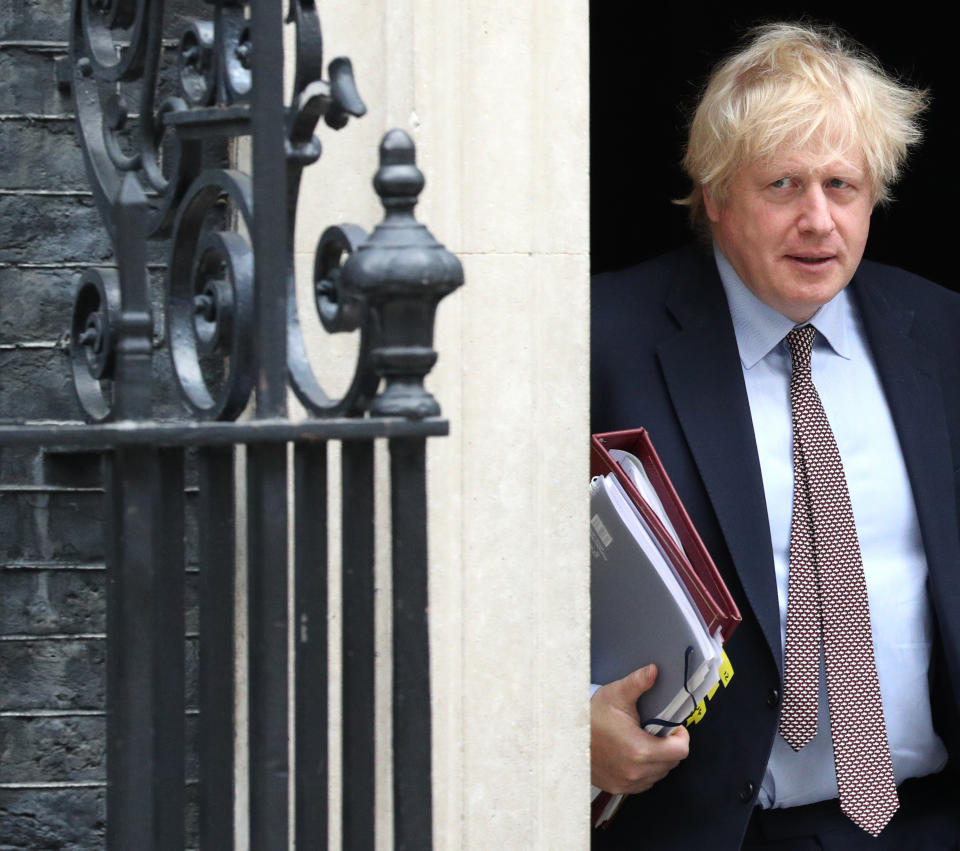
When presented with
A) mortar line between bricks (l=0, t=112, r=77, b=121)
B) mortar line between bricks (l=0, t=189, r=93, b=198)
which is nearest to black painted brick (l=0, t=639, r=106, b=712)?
mortar line between bricks (l=0, t=189, r=93, b=198)

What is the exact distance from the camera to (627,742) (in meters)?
2.78

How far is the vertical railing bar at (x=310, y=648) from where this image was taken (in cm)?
171

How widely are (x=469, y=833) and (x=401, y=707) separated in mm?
927

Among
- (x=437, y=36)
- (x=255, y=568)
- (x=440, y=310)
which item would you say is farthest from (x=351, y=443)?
(x=437, y=36)

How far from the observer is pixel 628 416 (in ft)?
10.1

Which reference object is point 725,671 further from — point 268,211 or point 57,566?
point 268,211

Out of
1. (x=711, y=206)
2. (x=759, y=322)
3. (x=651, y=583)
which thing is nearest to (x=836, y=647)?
(x=651, y=583)

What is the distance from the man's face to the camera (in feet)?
10.2

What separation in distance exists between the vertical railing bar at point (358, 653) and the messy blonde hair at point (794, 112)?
167 centimetres

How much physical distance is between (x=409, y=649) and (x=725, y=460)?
1.41 metres

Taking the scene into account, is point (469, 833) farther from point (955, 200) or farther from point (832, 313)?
point (955, 200)

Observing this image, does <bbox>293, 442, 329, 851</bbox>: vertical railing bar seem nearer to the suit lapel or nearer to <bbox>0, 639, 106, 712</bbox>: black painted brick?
<bbox>0, 639, 106, 712</bbox>: black painted brick

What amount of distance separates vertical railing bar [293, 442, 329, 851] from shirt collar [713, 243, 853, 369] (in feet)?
5.35

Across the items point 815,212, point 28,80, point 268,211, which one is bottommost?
point 268,211
